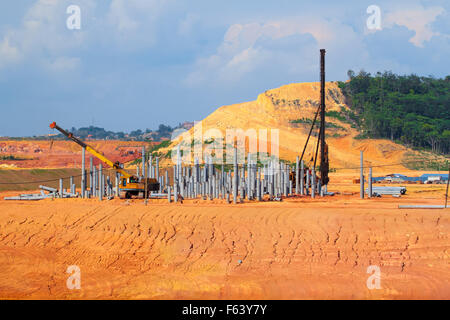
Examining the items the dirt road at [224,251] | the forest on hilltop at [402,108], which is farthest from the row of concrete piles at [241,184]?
the forest on hilltop at [402,108]

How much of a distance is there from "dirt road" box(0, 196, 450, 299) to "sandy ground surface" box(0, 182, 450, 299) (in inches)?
1.4

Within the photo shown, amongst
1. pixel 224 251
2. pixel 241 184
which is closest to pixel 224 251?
pixel 224 251

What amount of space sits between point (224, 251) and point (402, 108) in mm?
72817

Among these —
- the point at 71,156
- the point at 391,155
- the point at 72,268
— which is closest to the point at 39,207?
the point at 72,268

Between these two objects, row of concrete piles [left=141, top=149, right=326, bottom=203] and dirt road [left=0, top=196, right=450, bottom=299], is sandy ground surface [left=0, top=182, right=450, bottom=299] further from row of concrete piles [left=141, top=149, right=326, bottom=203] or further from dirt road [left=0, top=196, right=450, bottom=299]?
row of concrete piles [left=141, top=149, right=326, bottom=203]

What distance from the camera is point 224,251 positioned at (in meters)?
20.8

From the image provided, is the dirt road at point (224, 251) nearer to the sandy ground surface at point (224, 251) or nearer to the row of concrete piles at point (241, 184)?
the sandy ground surface at point (224, 251)

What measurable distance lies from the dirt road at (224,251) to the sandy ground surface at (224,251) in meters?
0.04

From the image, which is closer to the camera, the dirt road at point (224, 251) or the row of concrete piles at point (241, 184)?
the dirt road at point (224, 251)

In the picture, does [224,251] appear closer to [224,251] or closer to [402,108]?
[224,251]

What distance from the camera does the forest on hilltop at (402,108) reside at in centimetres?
7912
